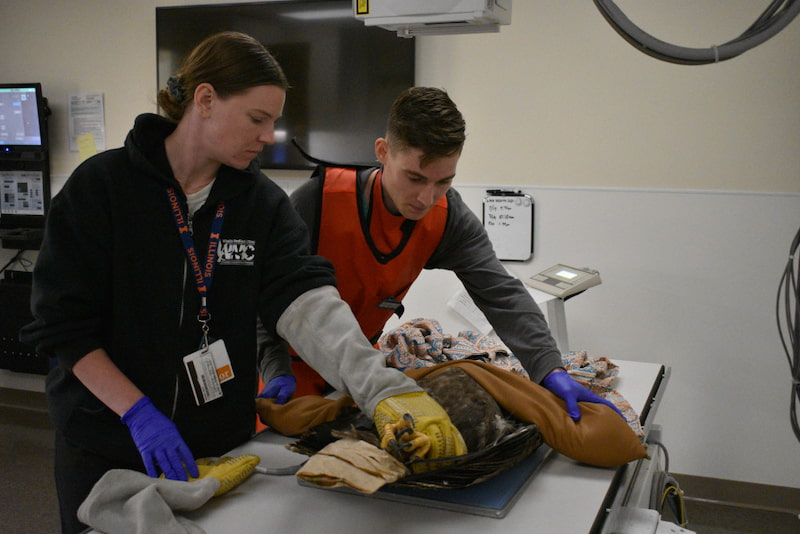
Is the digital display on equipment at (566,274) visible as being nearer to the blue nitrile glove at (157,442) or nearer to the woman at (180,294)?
the woman at (180,294)

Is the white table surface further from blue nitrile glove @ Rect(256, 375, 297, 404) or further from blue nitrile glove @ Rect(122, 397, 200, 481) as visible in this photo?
blue nitrile glove @ Rect(256, 375, 297, 404)

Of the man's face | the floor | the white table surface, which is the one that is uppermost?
the man's face

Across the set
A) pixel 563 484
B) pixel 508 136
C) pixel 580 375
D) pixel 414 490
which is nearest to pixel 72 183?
pixel 414 490

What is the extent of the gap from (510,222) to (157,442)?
2.22 m

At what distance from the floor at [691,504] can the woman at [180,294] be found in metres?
1.77

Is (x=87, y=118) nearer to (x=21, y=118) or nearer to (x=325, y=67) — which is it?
(x=21, y=118)

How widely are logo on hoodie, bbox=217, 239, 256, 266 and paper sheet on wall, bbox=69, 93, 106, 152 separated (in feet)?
9.24

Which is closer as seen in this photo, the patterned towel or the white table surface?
the white table surface

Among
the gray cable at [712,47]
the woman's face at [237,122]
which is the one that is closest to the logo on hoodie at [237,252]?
the woman's face at [237,122]

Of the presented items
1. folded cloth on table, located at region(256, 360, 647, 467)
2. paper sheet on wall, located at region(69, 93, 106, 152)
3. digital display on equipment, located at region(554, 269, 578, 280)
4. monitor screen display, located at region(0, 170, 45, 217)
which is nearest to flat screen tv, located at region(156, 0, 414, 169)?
paper sheet on wall, located at region(69, 93, 106, 152)

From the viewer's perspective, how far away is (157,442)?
4.07 ft

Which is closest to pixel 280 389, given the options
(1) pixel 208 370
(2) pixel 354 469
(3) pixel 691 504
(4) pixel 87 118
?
(1) pixel 208 370

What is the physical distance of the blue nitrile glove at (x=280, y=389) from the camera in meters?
1.58

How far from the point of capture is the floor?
9.38 feet
